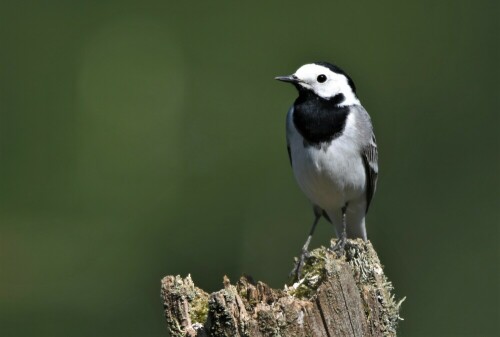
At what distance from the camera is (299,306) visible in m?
4.83

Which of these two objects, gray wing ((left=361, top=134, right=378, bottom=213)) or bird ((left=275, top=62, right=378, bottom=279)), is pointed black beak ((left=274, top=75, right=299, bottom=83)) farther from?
gray wing ((left=361, top=134, right=378, bottom=213))

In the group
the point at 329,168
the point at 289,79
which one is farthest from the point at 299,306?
the point at 289,79

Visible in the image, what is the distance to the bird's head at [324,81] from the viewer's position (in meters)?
7.08

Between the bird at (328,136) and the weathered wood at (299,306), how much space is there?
1553 millimetres

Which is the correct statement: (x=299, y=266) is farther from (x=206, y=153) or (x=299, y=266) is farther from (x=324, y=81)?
(x=206, y=153)

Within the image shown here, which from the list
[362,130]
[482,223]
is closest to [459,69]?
[482,223]

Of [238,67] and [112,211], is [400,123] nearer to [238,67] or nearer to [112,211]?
[238,67]

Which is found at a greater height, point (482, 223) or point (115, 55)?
point (115, 55)

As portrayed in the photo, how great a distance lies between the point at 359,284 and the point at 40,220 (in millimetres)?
8645

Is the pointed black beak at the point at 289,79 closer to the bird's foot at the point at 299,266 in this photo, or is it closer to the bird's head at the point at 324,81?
the bird's head at the point at 324,81

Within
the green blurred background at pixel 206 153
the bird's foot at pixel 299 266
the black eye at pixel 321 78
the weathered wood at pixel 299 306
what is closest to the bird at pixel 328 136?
the black eye at pixel 321 78

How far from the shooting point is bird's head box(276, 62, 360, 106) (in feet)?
23.2

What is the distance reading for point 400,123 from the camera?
41.5ft

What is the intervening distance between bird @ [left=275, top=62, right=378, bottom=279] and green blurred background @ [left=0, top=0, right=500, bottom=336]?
3.84 m
